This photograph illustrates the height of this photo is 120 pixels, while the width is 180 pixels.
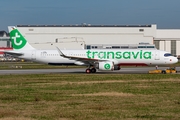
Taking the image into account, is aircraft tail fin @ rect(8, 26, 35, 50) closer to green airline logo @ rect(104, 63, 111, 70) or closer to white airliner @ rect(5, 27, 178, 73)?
white airliner @ rect(5, 27, 178, 73)

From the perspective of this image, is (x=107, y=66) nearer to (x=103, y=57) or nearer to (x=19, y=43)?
(x=103, y=57)

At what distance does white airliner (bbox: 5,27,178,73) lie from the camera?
162 feet

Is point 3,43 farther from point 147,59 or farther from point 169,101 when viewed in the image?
point 169,101

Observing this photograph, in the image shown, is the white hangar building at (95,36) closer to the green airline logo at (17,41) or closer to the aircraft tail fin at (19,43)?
the green airline logo at (17,41)

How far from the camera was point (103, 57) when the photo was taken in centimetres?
5019

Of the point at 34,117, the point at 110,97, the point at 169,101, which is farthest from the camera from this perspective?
the point at 110,97

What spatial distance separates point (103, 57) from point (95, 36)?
69907 millimetres

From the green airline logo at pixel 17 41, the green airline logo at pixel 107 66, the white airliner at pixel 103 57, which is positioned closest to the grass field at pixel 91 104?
the green airline logo at pixel 107 66

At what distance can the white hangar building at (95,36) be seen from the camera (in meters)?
117

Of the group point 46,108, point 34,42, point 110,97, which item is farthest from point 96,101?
point 34,42

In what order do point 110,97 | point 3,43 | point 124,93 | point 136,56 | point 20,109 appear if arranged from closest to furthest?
point 20,109 → point 110,97 → point 124,93 → point 136,56 → point 3,43

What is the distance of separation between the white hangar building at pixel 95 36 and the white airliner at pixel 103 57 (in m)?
63.3

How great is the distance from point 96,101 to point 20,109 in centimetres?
424

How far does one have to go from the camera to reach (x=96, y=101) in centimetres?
2108
